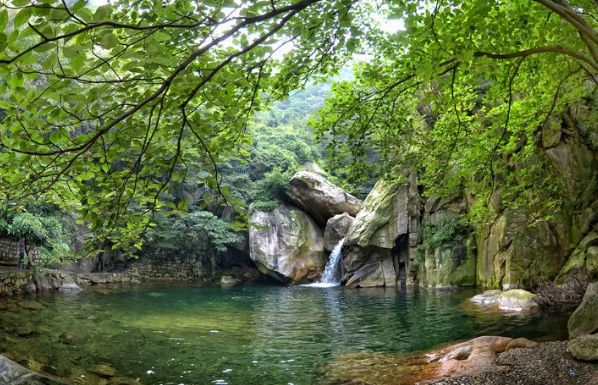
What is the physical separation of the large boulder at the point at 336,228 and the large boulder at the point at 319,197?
947 millimetres

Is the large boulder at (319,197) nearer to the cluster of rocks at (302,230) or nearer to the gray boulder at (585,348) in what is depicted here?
the cluster of rocks at (302,230)

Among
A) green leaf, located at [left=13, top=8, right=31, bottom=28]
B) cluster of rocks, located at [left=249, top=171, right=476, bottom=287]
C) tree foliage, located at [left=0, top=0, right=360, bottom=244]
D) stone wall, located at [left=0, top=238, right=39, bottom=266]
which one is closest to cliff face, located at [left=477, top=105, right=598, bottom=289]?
cluster of rocks, located at [left=249, top=171, right=476, bottom=287]

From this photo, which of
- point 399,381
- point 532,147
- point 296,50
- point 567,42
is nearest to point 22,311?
point 399,381

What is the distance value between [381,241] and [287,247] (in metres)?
7.07

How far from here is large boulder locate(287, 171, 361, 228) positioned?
29828 millimetres

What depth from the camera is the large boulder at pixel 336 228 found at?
29.0m

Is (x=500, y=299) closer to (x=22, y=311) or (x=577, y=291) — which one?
(x=577, y=291)

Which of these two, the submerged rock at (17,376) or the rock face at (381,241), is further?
the rock face at (381,241)

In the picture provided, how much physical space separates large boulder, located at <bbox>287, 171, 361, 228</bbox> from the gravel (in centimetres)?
2297

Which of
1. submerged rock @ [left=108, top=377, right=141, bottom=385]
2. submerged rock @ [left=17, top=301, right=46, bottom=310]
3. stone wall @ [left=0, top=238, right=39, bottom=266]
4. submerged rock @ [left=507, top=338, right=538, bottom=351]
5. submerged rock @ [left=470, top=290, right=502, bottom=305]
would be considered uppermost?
stone wall @ [left=0, top=238, right=39, bottom=266]

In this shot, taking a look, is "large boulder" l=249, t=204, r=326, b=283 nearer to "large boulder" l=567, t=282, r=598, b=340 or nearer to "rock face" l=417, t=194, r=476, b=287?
"rock face" l=417, t=194, r=476, b=287

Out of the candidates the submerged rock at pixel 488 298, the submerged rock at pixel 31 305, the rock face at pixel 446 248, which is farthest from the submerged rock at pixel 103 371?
the rock face at pixel 446 248

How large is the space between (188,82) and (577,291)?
12.4 metres

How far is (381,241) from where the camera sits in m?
24.6
